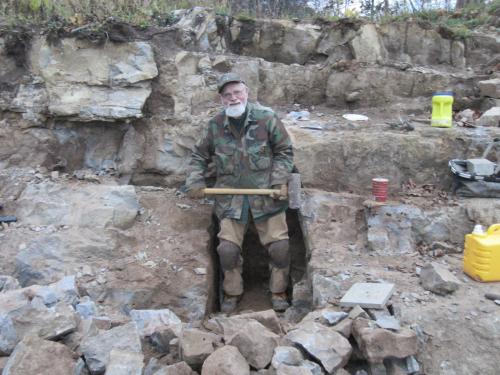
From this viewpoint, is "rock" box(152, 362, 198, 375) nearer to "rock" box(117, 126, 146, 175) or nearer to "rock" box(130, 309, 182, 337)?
"rock" box(130, 309, 182, 337)

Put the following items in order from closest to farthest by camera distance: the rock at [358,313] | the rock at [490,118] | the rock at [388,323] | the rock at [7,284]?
1. the rock at [388,323]
2. the rock at [358,313]
3. the rock at [7,284]
4. the rock at [490,118]

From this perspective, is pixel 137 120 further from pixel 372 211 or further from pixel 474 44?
pixel 474 44

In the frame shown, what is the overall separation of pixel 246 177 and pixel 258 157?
0.23 m

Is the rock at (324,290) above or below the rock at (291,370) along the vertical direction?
below

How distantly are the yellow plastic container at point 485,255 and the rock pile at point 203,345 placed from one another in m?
0.97

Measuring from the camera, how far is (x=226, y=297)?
4473 millimetres

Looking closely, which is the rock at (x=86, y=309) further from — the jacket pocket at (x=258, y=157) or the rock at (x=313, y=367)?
the jacket pocket at (x=258, y=157)

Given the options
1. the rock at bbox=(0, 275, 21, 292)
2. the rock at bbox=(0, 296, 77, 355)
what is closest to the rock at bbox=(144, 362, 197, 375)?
the rock at bbox=(0, 296, 77, 355)

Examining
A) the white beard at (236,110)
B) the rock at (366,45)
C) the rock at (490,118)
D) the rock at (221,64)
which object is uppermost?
the rock at (366,45)

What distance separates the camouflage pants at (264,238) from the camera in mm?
4375

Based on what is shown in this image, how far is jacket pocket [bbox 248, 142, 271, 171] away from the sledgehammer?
0.92 ft

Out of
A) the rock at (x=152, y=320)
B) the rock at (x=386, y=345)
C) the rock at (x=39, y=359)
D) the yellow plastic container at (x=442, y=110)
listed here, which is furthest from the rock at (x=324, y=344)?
the yellow plastic container at (x=442, y=110)

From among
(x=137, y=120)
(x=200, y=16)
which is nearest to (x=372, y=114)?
(x=200, y=16)

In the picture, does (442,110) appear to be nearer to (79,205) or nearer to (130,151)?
(130,151)
